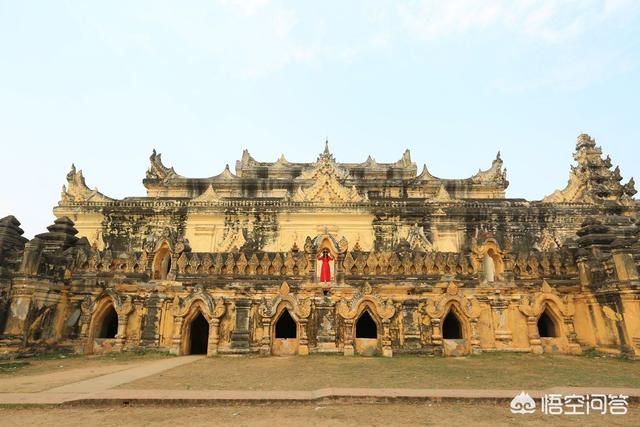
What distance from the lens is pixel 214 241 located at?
83.6 ft

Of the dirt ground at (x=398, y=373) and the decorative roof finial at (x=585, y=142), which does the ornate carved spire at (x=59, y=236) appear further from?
the decorative roof finial at (x=585, y=142)

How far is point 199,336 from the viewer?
16.8 m

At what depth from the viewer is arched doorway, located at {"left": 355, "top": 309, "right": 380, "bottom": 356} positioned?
14.2m

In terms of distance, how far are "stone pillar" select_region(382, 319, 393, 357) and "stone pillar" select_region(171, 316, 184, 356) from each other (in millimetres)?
7589

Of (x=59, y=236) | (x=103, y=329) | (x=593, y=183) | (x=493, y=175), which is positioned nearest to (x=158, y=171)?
(x=59, y=236)

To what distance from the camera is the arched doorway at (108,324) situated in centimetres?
1548

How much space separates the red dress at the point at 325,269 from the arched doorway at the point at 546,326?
8.60m

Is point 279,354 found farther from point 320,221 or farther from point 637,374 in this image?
point 320,221

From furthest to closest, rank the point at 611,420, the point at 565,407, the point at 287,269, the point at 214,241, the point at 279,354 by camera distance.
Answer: the point at 214,241 → the point at 287,269 → the point at 279,354 → the point at 565,407 → the point at 611,420

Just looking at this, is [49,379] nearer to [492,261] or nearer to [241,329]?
[241,329]

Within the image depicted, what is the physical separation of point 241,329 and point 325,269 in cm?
396

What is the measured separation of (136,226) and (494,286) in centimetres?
2198

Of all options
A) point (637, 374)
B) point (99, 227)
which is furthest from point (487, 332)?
point (99, 227)

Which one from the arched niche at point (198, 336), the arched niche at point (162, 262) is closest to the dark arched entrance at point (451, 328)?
the arched niche at point (198, 336)
